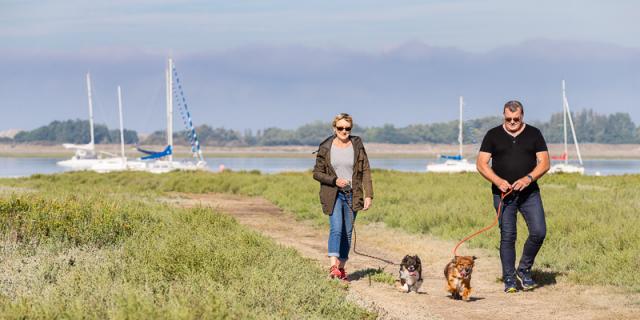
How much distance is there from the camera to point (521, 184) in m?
9.76

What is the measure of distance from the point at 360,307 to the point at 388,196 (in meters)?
16.3

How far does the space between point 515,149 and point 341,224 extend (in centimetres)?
228

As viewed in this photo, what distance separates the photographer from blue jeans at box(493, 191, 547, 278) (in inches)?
396

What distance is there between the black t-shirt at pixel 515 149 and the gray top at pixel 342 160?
5.25 feet

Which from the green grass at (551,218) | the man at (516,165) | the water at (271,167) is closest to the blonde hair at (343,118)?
the man at (516,165)

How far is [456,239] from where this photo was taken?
54.7ft

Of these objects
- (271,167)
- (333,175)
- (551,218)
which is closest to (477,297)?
(333,175)

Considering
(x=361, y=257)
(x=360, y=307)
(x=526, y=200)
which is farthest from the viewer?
(x=361, y=257)

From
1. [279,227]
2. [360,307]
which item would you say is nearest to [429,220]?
[279,227]

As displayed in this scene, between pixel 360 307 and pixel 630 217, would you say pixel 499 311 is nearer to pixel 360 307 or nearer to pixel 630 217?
pixel 360 307

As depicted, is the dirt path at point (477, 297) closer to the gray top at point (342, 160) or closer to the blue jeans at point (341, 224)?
the blue jeans at point (341, 224)

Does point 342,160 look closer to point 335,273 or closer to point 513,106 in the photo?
point 335,273

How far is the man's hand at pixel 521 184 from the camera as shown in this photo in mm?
9750

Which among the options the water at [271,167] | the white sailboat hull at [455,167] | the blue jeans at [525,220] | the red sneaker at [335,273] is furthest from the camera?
the water at [271,167]
